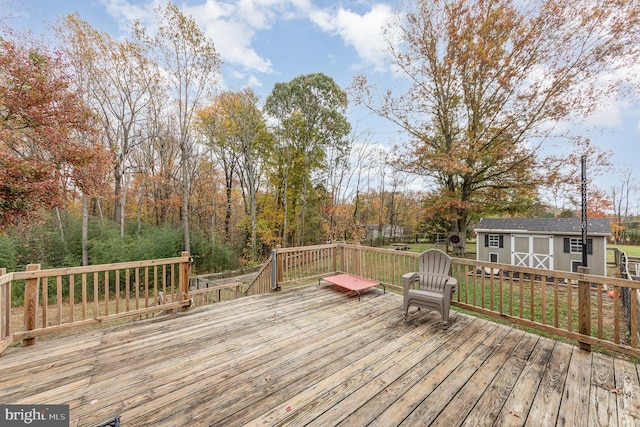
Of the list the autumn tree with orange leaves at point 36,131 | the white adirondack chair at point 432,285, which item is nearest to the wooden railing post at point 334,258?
the white adirondack chair at point 432,285

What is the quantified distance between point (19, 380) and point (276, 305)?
2.81m

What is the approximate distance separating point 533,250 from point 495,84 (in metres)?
7.77

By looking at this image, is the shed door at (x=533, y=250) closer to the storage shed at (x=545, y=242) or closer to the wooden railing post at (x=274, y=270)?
the storage shed at (x=545, y=242)

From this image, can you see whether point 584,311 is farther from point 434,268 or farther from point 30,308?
point 30,308

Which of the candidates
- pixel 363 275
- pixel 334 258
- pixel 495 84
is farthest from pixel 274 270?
pixel 495 84

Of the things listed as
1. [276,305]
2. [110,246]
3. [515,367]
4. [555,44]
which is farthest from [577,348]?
[110,246]

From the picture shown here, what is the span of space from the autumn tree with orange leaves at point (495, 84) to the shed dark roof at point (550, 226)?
1.55 metres

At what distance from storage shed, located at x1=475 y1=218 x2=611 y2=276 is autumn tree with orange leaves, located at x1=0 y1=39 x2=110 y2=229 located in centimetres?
1590

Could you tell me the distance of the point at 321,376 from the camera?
7.48 feet

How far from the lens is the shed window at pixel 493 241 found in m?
11.9

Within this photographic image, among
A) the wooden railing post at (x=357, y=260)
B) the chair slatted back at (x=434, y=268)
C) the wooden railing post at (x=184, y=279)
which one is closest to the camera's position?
the chair slatted back at (x=434, y=268)

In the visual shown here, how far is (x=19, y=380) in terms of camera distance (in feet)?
7.15

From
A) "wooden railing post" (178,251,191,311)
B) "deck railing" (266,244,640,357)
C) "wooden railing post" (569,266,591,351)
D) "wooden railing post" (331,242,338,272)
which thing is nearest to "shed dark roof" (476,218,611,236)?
"deck railing" (266,244,640,357)

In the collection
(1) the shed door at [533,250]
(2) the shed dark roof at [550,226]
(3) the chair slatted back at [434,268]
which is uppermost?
(2) the shed dark roof at [550,226]
